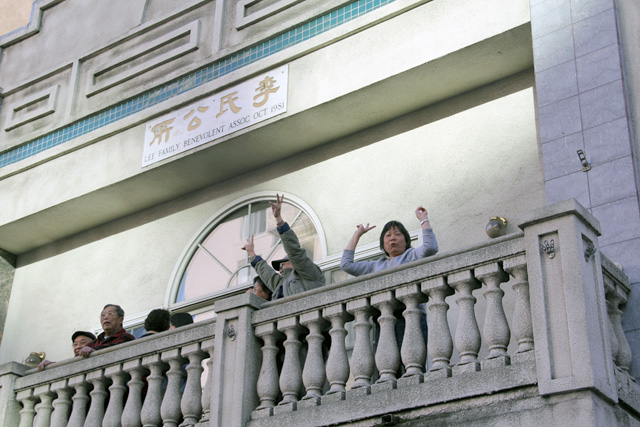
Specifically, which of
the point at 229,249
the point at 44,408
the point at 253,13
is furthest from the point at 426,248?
the point at 253,13

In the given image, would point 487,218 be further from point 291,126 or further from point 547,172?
point 291,126

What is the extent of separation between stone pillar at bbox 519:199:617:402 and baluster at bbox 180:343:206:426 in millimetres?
3123

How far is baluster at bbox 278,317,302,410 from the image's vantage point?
7.98 m

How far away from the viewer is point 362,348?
772cm

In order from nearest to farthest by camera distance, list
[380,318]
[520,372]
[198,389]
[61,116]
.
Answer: [520,372], [380,318], [198,389], [61,116]

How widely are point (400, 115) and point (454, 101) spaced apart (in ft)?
2.16

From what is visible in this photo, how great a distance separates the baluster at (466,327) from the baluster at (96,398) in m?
3.70

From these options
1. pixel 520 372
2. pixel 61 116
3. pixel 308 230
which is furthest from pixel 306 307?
pixel 61 116

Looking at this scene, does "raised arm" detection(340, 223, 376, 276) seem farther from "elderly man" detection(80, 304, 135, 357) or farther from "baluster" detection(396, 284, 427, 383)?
"elderly man" detection(80, 304, 135, 357)

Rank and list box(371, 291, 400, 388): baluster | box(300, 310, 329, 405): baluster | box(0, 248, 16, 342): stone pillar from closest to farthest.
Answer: box(371, 291, 400, 388): baluster < box(300, 310, 329, 405): baluster < box(0, 248, 16, 342): stone pillar

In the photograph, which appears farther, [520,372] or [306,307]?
[306,307]

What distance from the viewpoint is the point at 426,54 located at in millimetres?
10500

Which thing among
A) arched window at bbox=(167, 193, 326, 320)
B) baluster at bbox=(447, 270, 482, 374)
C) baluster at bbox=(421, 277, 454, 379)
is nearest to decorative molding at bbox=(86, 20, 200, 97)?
arched window at bbox=(167, 193, 326, 320)

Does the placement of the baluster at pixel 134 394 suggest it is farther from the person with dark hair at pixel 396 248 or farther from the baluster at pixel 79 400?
the person with dark hair at pixel 396 248
